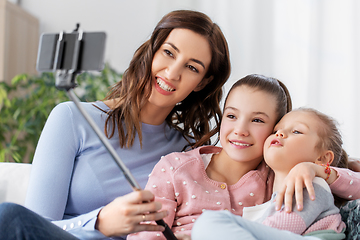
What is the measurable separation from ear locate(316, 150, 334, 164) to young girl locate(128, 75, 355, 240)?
0.17 metres

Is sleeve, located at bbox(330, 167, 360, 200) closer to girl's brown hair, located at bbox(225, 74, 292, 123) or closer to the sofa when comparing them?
girl's brown hair, located at bbox(225, 74, 292, 123)

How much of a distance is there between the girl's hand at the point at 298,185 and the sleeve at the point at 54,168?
669mm

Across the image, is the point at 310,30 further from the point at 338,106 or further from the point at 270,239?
the point at 270,239

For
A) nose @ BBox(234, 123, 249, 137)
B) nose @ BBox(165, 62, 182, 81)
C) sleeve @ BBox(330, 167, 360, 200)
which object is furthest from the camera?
nose @ BBox(165, 62, 182, 81)

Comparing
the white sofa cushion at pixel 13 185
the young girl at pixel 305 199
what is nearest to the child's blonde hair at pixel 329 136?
the young girl at pixel 305 199

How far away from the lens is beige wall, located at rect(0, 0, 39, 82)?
2.67 metres

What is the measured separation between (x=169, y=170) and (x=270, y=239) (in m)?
0.44

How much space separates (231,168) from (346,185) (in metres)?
0.36

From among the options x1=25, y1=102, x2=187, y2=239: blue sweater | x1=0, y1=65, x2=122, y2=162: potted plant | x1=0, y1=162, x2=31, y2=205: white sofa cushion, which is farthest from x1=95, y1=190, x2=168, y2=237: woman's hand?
x1=0, y1=65, x2=122, y2=162: potted plant

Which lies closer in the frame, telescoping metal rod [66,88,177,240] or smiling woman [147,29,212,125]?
telescoping metal rod [66,88,177,240]

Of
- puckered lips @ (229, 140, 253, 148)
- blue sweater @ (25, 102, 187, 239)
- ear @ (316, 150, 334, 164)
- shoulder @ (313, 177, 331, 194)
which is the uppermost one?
ear @ (316, 150, 334, 164)

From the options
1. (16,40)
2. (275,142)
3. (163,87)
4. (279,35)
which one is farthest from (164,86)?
(16,40)

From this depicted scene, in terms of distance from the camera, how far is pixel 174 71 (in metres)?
1.30

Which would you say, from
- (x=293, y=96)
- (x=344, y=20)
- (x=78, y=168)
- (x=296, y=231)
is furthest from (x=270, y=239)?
(x=344, y=20)
